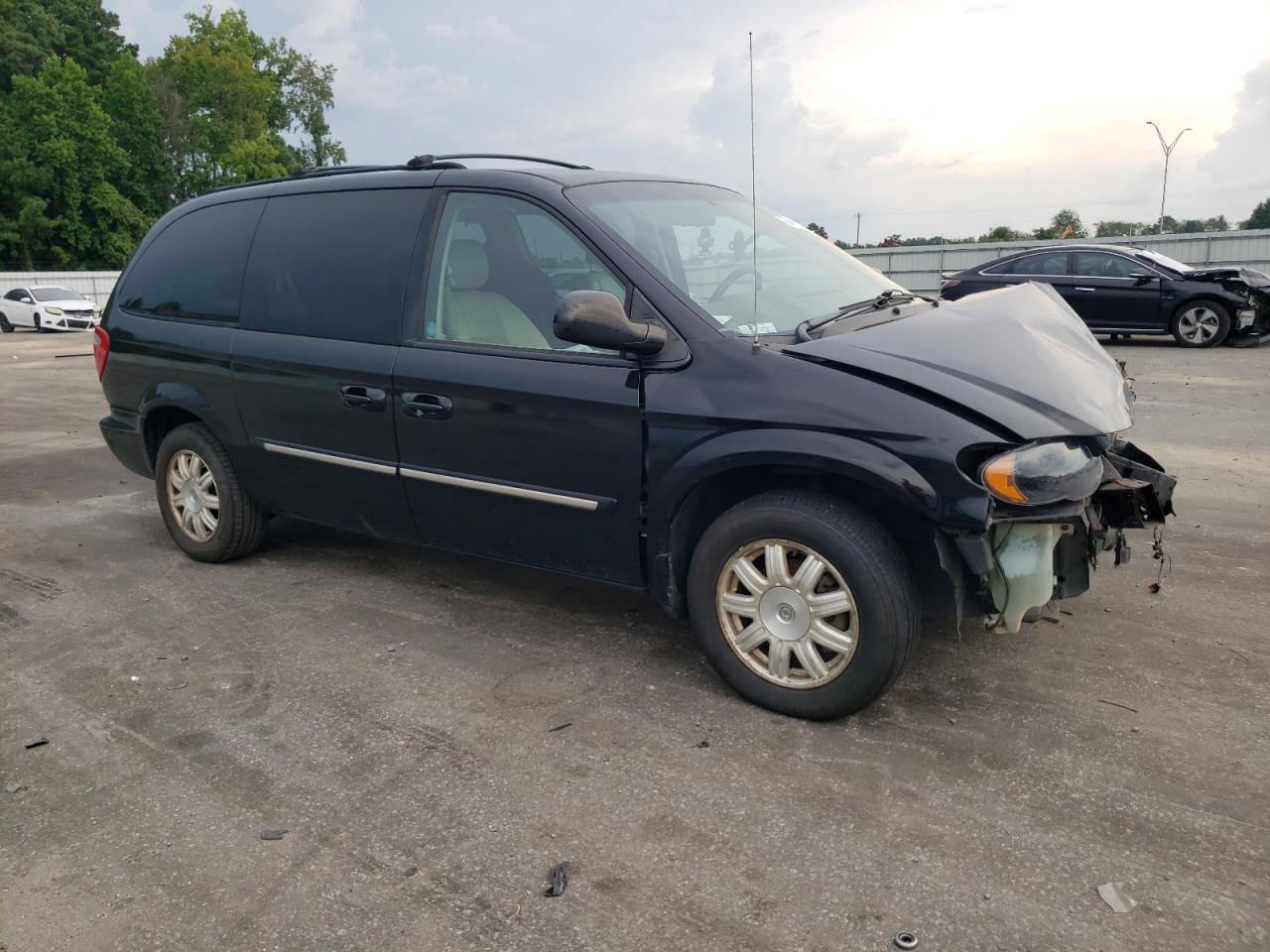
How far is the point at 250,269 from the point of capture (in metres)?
5.01

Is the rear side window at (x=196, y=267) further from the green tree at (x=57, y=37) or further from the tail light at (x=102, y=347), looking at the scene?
the green tree at (x=57, y=37)

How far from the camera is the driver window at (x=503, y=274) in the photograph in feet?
12.8

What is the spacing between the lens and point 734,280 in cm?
393

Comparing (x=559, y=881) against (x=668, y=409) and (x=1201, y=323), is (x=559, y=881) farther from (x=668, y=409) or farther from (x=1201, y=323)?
(x=1201, y=323)

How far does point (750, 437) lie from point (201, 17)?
88.3m

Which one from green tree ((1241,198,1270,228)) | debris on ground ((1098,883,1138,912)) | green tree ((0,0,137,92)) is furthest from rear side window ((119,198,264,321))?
green tree ((1241,198,1270,228))

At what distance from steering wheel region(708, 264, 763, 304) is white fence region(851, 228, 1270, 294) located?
16.2 meters

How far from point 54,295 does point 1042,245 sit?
27.4 meters

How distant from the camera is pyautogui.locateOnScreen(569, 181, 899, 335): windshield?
379cm

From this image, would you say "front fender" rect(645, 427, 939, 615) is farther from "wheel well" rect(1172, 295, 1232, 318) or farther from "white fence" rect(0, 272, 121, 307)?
"white fence" rect(0, 272, 121, 307)

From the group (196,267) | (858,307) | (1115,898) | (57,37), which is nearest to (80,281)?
(57,37)

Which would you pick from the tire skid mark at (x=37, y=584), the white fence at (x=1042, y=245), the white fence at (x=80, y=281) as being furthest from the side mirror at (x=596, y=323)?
the white fence at (x=80, y=281)

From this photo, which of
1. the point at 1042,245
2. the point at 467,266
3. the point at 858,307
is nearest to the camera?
the point at 858,307

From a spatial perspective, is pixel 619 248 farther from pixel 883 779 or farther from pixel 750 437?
pixel 883 779
